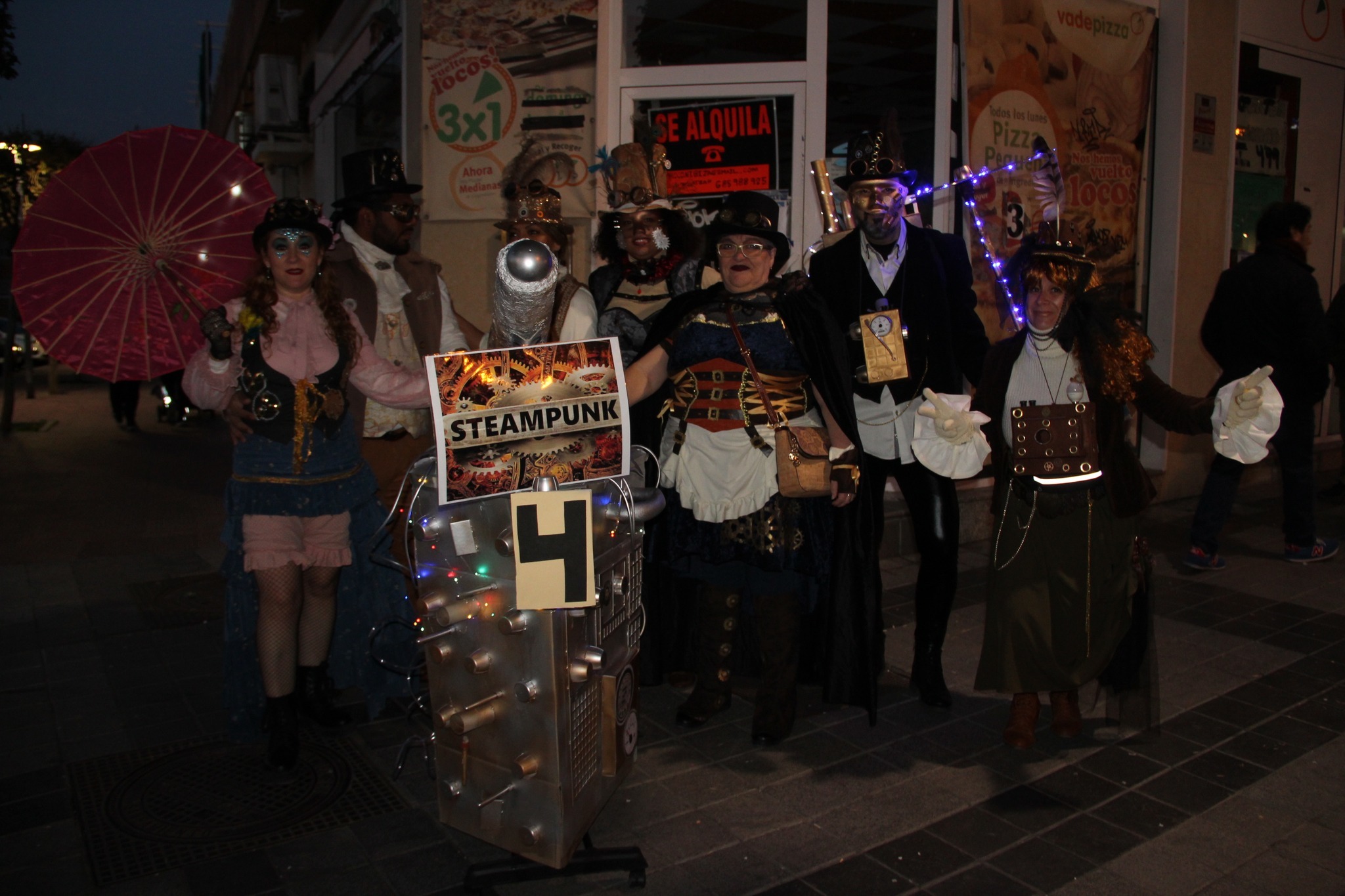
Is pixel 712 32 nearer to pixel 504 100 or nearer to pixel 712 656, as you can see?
pixel 504 100

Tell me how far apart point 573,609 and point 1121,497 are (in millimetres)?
2188

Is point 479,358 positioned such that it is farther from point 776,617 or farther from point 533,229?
point 776,617

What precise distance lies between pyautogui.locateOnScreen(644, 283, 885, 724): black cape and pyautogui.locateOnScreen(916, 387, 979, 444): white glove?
1.11ft

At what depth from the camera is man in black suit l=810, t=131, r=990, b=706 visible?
4.04 metres

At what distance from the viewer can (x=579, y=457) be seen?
2.69 m

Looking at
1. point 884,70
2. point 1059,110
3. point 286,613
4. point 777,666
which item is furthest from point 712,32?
point 286,613

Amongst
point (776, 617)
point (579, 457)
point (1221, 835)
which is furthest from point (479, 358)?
point (1221, 835)

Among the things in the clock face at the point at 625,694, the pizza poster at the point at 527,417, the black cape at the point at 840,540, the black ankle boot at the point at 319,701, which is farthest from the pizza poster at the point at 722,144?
the clock face at the point at 625,694

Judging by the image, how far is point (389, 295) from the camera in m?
4.12

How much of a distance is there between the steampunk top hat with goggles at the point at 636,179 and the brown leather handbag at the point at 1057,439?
1783 millimetres

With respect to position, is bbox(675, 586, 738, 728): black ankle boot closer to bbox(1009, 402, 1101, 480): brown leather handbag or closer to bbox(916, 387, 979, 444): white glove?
bbox(916, 387, 979, 444): white glove

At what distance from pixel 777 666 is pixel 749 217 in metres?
1.69

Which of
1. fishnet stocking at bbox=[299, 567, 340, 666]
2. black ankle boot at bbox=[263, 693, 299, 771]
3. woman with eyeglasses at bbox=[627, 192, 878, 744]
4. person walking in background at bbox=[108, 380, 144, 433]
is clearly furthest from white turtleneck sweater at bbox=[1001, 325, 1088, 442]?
person walking in background at bbox=[108, 380, 144, 433]

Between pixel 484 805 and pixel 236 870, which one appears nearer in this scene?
pixel 484 805
